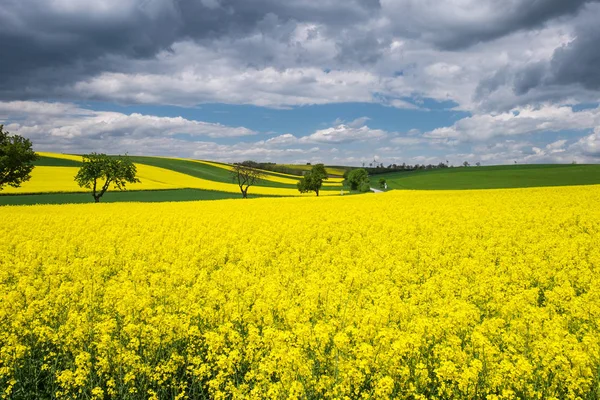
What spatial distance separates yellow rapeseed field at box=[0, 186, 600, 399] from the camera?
16.6ft

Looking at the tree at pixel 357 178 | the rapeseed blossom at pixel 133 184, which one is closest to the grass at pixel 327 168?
the tree at pixel 357 178

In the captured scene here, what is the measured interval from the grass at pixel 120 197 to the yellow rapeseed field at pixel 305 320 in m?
38.8

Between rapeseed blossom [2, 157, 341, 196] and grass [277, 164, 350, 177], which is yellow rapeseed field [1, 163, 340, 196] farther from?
grass [277, 164, 350, 177]

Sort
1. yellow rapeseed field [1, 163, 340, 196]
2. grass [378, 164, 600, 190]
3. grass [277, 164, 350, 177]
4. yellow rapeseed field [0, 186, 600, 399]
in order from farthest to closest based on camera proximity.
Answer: grass [277, 164, 350, 177] < grass [378, 164, 600, 190] < yellow rapeseed field [1, 163, 340, 196] < yellow rapeseed field [0, 186, 600, 399]

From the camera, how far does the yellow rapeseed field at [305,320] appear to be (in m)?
5.05

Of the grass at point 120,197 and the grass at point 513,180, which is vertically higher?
the grass at point 513,180

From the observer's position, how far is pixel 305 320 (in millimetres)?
6723

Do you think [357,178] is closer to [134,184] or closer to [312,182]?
[312,182]

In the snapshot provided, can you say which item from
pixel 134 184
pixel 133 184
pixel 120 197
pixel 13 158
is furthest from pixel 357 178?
pixel 13 158

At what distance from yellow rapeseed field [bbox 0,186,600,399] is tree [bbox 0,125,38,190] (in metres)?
33.4

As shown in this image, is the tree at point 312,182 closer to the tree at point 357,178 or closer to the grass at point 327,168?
the tree at point 357,178

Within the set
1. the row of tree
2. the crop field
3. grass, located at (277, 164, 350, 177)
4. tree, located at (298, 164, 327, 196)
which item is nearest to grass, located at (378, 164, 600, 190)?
tree, located at (298, 164, 327, 196)

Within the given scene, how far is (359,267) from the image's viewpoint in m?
10.6

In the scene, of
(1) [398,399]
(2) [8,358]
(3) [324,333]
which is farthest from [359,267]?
(2) [8,358]
